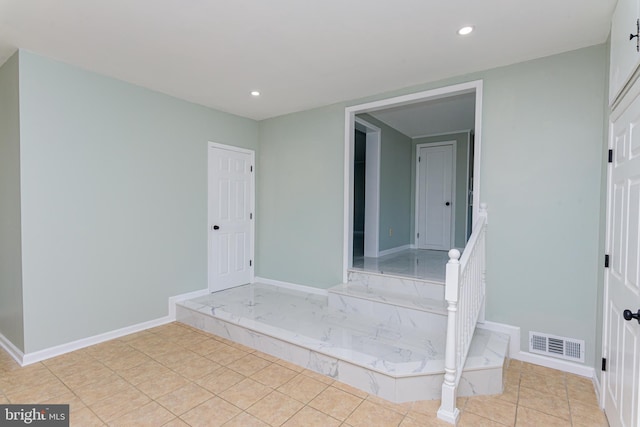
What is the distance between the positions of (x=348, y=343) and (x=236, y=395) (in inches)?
38.8

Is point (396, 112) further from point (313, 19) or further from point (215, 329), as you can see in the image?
point (215, 329)

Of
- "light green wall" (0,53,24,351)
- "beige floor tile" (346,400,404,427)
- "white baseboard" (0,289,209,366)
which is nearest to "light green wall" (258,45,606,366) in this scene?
"beige floor tile" (346,400,404,427)

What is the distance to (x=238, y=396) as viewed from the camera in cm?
229

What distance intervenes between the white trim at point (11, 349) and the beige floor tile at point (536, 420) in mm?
3918

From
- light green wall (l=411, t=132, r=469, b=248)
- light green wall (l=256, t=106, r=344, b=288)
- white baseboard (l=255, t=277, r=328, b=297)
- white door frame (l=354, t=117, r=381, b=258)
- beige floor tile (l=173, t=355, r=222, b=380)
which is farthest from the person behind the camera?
light green wall (l=411, t=132, r=469, b=248)

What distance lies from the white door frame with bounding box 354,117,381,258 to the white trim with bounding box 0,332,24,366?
14.1 ft

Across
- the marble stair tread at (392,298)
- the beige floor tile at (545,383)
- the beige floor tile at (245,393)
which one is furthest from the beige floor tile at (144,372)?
the beige floor tile at (545,383)

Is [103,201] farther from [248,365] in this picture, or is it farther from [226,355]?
[248,365]

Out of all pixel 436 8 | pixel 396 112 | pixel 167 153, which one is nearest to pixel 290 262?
pixel 167 153

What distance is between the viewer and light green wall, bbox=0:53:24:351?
105 inches

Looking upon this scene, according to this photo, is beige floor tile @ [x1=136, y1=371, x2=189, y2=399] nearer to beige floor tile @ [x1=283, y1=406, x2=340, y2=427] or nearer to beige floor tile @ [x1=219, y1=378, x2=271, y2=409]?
beige floor tile @ [x1=219, y1=378, x2=271, y2=409]

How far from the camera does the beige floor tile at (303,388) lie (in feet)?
7.53

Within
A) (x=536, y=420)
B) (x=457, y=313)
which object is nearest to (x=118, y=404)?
(x=457, y=313)

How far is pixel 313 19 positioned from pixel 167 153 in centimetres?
239
